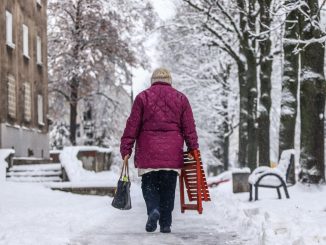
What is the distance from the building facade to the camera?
83.2 ft

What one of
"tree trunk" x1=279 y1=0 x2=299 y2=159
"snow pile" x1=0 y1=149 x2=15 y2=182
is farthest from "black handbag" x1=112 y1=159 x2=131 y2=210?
"snow pile" x1=0 y1=149 x2=15 y2=182

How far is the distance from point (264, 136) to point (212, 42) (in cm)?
721

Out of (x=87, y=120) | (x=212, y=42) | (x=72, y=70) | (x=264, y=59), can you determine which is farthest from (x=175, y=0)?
(x=87, y=120)

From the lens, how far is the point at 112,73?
38000 millimetres

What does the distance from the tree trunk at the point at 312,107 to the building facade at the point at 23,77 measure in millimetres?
13059

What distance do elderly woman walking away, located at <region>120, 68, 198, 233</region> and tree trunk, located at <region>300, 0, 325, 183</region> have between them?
664 cm

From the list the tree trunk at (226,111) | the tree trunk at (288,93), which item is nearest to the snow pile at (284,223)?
the tree trunk at (288,93)

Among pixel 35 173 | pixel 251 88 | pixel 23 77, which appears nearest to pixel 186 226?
pixel 35 173

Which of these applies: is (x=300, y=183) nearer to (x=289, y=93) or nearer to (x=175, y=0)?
(x=289, y=93)

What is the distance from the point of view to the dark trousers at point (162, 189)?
8.16 m

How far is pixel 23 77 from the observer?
28.5m

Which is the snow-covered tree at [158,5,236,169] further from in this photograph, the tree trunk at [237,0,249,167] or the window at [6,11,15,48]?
the window at [6,11,15,48]

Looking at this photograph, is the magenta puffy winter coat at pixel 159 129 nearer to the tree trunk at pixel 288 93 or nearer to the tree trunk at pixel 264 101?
the tree trunk at pixel 288 93

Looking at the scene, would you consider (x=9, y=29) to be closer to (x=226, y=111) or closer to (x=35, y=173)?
(x=35, y=173)
